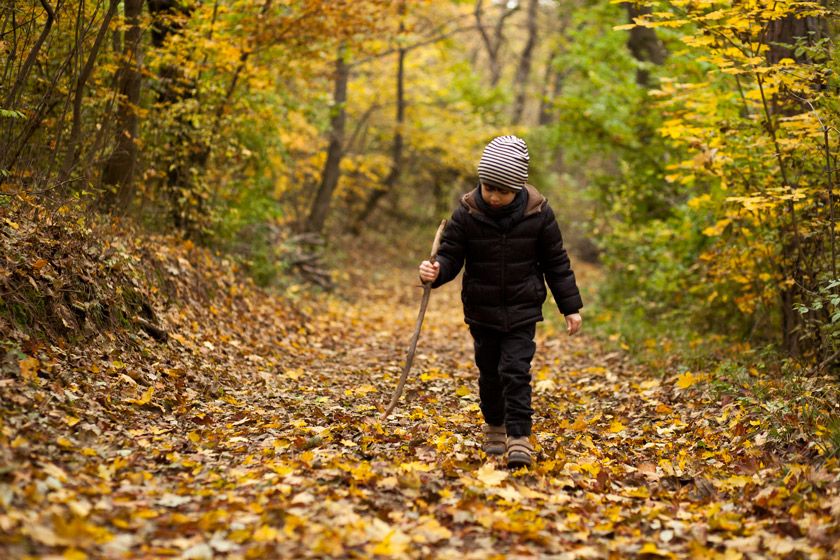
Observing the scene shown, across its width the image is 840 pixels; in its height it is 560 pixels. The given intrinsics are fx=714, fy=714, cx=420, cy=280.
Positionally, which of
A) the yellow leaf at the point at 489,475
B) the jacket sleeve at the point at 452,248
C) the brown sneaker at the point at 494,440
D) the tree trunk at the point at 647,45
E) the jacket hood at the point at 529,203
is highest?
the tree trunk at the point at 647,45

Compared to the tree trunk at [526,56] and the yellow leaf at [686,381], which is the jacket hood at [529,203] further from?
the tree trunk at [526,56]

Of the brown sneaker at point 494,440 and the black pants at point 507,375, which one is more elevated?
the black pants at point 507,375

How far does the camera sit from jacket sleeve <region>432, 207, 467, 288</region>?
15.3 feet

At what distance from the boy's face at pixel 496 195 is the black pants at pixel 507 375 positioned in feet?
2.63

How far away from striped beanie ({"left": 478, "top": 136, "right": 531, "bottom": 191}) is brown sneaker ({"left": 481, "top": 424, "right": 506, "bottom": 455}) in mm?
1624

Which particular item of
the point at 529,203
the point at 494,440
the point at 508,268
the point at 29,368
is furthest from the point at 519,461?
the point at 29,368

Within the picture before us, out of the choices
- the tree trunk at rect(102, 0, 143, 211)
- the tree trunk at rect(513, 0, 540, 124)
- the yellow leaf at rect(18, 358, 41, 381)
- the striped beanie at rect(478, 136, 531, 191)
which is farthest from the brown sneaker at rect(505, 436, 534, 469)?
the tree trunk at rect(513, 0, 540, 124)

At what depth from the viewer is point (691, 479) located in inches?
162

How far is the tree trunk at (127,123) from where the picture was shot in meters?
Answer: 6.91

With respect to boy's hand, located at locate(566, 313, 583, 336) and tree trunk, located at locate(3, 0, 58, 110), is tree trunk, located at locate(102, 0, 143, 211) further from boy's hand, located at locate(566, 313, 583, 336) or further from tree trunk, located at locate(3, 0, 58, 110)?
boy's hand, located at locate(566, 313, 583, 336)

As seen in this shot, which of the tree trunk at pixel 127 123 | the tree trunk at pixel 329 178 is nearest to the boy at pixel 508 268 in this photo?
the tree trunk at pixel 127 123

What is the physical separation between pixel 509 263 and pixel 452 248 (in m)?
0.39

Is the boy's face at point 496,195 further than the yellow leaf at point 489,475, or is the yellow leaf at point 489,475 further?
the boy's face at point 496,195

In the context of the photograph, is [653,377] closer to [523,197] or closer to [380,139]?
[523,197]
